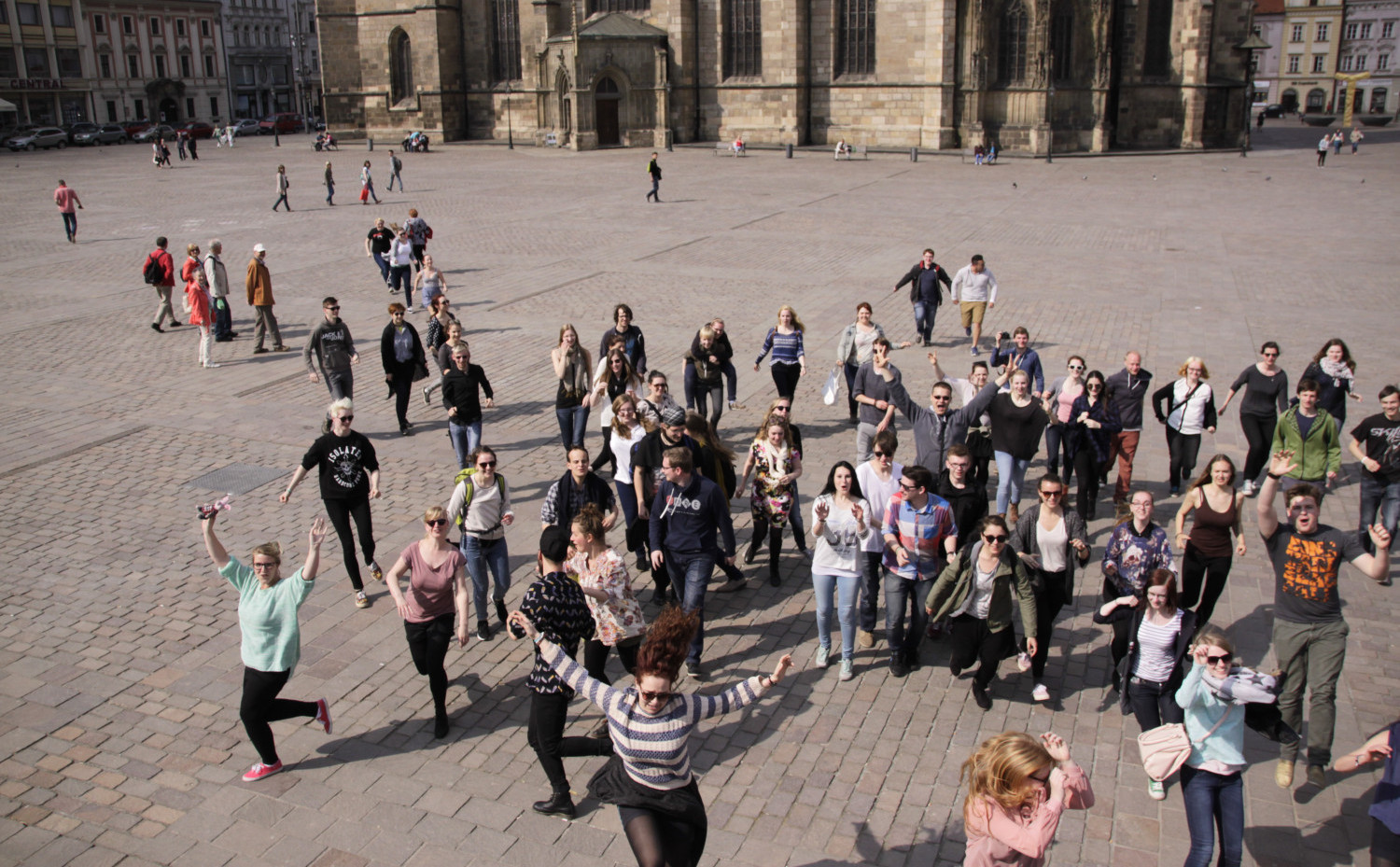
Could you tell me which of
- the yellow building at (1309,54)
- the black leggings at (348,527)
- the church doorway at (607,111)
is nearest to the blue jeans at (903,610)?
the black leggings at (348,527)

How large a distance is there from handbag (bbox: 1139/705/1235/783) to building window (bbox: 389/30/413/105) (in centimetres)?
6068

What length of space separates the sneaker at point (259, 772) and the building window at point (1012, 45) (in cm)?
4713

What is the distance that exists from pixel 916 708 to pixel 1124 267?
16.7 metres

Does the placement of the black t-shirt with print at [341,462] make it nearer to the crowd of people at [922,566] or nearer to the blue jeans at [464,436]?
the crowd of people at [922,566]

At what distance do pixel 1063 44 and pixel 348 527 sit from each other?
46.8 m

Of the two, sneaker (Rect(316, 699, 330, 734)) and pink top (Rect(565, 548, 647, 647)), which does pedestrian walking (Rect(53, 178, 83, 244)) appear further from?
pink top (Rect(565, 548, 647, 647))

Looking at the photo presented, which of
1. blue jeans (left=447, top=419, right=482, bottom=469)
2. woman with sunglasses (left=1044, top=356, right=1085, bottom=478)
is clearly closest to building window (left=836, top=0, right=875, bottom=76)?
woman with sunglasses (left=1044, top=356, right=1085, bottom=478)

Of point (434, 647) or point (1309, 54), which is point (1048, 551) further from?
point (1309, 54)

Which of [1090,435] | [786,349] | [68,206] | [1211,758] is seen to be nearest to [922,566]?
[1211,758]

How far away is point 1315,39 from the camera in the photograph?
97.1m

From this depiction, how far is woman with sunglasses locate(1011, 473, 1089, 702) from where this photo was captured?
22.5ft

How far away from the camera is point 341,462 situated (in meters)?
8.55

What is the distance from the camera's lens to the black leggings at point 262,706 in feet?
20.4

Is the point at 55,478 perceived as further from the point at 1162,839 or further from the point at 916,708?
the point at 1162,839
